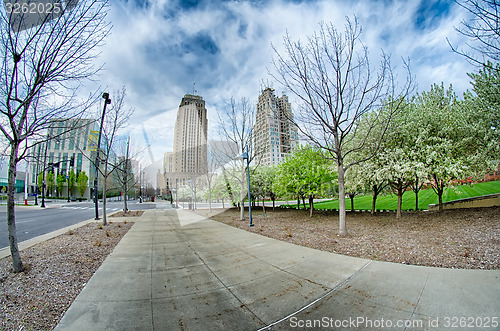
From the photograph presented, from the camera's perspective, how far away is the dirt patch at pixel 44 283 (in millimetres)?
2740

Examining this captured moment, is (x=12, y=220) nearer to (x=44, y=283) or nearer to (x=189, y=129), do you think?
(x=44, y=283)

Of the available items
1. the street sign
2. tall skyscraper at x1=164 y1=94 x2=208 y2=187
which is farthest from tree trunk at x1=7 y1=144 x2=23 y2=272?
tall skyscraper at x1=164 y1=94 x2=208 y2=187

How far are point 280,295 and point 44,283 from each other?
4.35 meters

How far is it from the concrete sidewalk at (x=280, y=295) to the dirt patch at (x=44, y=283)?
0.83 feet

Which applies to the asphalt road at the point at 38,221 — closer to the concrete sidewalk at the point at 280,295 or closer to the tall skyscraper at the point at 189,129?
the concrete sidewalk at the point at 280,295

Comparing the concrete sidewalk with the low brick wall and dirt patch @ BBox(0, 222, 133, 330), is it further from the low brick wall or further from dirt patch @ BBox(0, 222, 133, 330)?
the low brick wall

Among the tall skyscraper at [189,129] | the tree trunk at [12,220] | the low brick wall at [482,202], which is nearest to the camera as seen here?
the tree trunk at [12,220]

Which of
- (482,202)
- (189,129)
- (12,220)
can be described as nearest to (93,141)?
(12,220)

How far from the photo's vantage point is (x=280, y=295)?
3.30m

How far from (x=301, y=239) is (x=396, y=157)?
712cm

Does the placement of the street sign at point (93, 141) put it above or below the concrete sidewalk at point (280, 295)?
above

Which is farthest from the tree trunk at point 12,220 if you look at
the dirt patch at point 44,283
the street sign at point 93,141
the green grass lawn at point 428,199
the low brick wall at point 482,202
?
the low brick wall at point 482,202

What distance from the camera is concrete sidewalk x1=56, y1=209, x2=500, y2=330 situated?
260 cm

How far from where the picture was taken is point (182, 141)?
180 feet
